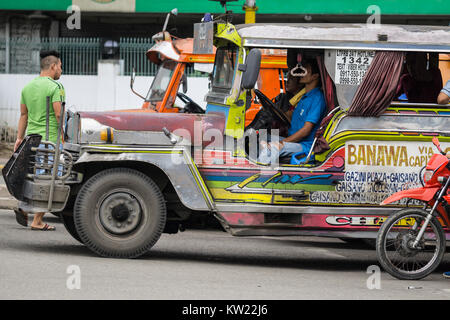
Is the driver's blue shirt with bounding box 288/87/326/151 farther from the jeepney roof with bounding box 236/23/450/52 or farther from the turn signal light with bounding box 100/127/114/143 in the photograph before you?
the turn signal light with bounding box 100/127/114/143

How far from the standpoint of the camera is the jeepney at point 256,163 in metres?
8.34

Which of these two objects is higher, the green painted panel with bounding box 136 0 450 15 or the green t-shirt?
the green painted panel with bounding box 136 0 450 15

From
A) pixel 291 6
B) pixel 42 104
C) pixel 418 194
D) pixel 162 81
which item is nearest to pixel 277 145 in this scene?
pixel 418 194

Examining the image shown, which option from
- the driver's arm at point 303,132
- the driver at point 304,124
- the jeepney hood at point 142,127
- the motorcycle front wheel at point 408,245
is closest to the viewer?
the motorcycle front wheel at point 408,245

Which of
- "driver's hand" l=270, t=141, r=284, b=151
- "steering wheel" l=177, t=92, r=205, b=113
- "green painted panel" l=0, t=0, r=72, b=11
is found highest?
"green painted panel" l=0, t=0, r=72, b=11

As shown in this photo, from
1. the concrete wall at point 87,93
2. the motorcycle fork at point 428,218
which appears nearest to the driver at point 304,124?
the motorcycle fork at point 428,218

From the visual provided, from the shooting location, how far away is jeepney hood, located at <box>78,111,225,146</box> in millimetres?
8438

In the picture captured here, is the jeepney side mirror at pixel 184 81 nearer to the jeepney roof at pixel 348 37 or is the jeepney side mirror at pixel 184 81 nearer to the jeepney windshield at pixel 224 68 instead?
the jeepney windshield at pixel 224 68

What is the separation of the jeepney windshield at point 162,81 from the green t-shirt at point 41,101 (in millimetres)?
3256

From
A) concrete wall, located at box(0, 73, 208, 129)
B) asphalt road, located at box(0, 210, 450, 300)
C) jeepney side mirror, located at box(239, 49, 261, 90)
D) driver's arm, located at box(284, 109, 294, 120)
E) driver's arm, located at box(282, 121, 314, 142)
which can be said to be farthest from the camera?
concrete wall, located at box(0, 73, 208, 129)

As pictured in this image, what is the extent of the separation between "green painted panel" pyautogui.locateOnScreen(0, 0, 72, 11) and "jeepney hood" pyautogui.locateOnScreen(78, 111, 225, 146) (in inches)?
579

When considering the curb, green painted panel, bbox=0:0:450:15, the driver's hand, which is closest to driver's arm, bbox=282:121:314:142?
the driver's hand

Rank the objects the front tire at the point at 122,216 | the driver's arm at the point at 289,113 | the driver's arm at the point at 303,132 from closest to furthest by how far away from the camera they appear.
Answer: the front tire at the point at 122,216
the driver's arm at the point at 303,132
the driver's arm at the point at 289,113
